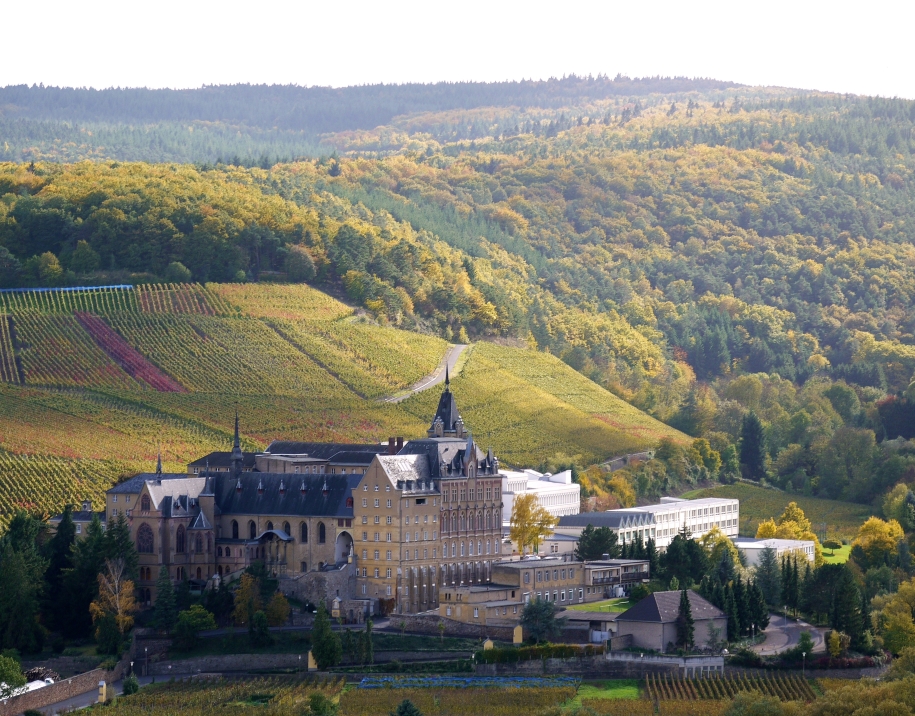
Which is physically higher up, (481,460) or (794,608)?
(481,460)

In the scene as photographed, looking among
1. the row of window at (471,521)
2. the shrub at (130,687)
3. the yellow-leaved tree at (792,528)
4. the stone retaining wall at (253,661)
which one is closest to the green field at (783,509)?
the yellow-leaved tree at (792,528)

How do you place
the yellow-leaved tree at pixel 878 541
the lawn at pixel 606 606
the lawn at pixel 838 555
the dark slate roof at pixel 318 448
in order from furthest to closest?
the lawn at pixel 838 555
the yellow-leaved tree at pixel 878 541
the dark slate roof at pixel 318 448
the lawn at pixel 606 606

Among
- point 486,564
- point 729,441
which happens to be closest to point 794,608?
point 486,564

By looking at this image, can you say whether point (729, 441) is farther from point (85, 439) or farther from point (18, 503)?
point (18, 503)

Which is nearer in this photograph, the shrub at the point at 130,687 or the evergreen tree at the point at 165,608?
the shrub at the point at 130,687

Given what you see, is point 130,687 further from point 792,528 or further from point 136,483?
point 792,528

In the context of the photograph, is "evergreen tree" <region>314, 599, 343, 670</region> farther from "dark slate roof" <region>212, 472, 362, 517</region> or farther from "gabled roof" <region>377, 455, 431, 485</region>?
"dark slate roof" <region>212, 472, 362, 517</region>

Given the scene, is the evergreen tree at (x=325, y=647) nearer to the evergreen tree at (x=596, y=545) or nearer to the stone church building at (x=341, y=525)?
the stone church building at (x=341, y=525)
